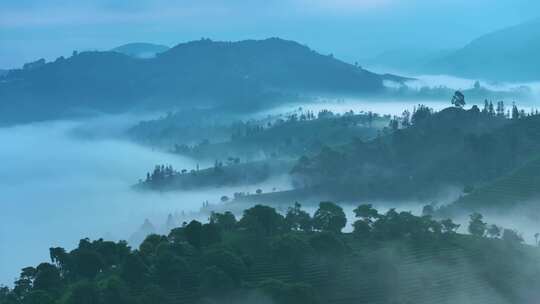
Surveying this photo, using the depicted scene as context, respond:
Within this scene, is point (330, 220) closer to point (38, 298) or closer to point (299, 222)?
point (299, 222)

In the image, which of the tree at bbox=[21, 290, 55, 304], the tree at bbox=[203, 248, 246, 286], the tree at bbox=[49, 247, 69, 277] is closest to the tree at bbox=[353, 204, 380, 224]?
the tree at bbox=[203, 248, 246, 286]

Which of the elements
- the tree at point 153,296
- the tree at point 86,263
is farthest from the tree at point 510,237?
the tree at point 86,263

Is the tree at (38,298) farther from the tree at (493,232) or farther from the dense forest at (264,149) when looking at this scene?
the dense forest at (264,149)

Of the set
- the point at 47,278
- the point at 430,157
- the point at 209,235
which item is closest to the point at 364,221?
the point at 209,235

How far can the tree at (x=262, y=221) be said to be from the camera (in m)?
53.3

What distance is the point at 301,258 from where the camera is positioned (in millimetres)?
48938

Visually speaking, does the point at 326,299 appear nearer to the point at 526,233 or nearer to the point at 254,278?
the point at 254,278

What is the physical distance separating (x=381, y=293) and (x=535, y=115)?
6207 centimetres

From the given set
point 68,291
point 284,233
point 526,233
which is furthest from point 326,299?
point 526,233

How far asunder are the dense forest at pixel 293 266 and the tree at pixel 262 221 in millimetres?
63

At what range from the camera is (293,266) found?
4869 cm

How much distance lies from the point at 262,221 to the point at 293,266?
583cm

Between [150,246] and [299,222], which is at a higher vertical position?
[299,222]

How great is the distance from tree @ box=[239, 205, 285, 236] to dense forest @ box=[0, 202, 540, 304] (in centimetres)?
6
